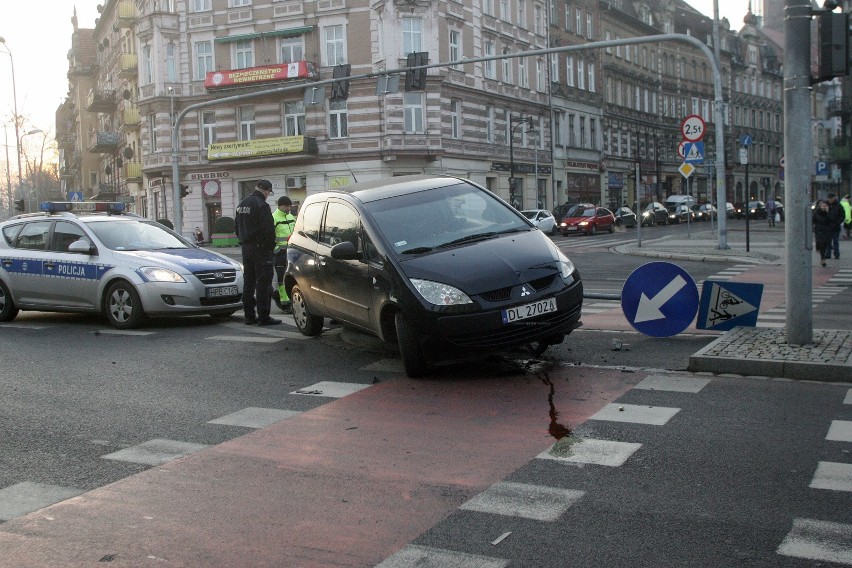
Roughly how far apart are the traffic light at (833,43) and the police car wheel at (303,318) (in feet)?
19.4

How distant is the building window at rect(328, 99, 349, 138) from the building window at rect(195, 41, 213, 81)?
25.3 ft

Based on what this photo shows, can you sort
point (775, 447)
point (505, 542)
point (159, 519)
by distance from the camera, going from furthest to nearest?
point (775, 447) → point (159, 519) → point (505, 542)

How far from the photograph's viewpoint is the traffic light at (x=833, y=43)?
334 inches

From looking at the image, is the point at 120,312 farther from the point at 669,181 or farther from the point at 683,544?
the point at 669,181

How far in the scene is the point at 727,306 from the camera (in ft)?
33.2

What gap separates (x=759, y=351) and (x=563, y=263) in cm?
184

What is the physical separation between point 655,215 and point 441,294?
184ft

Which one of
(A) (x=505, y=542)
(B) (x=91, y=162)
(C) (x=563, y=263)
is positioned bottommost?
(A) (x=505, y=542)

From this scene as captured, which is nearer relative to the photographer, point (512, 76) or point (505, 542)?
point (505, 542)

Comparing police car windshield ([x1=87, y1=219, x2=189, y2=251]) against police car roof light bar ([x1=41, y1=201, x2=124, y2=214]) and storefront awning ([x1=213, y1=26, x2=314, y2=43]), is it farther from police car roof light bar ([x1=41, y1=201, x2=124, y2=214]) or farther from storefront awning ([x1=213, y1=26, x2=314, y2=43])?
storefront awning ([x1=213, y1=26, x2=314, y2=43])

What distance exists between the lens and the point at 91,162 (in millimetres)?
94062

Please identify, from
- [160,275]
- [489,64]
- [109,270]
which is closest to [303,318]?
[160,275]

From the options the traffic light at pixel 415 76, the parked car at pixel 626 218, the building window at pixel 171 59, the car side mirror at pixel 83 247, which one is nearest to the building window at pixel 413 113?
the building window at pixel 171 59

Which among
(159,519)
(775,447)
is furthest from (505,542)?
(775,447)
